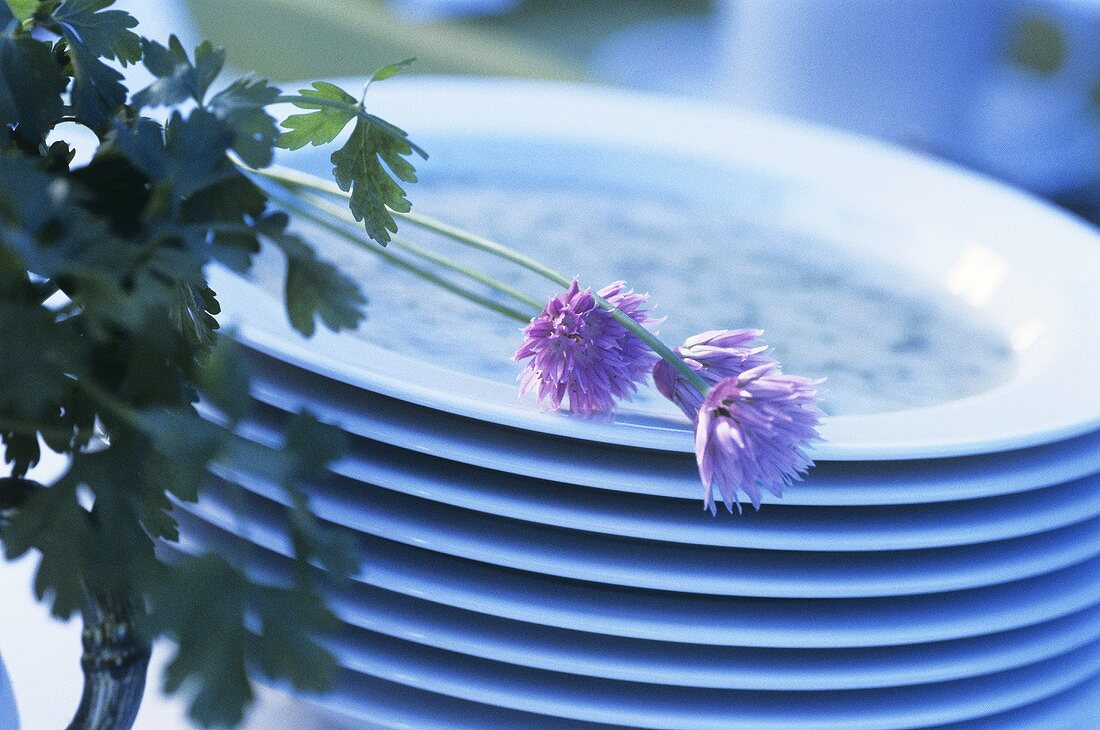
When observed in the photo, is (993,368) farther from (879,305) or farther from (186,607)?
(186,607)

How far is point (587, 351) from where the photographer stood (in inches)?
13.0

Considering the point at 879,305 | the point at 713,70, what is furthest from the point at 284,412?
the point at 713,70

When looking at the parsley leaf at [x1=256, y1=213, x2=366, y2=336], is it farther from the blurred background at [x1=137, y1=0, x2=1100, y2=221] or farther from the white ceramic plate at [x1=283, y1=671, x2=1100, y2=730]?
the blurred background at [x1=137, y1=0, x2=1100, y2=221]

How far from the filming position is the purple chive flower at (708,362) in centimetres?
32

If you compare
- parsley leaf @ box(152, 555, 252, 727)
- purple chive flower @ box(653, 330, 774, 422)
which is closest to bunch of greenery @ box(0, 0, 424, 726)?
parsley leaf @ box(152, 555, 252, 727)

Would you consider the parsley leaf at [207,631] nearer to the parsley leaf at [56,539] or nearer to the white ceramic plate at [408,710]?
the parsley leaf at [56,539]

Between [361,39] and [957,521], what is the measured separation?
1.74 m

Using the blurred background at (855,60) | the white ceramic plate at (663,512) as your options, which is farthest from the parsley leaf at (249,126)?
the blurred background at (855,60)

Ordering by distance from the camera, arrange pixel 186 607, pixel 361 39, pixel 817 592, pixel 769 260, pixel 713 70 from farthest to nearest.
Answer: pixel 713 70 → pixel 361 39 → pixel 769 260 → pixel 817 592 → pixel 186 607

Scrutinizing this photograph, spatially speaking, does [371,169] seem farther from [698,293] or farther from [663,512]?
[698,293]

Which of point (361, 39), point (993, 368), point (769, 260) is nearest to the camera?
point (993, 368)

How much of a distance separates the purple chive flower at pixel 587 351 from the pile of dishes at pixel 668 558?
0.01 metres

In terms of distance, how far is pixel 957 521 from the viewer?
349mm

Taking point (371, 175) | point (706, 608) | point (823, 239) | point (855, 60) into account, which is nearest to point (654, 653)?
point (706, 608)
